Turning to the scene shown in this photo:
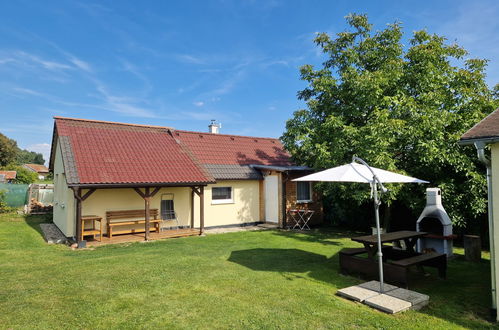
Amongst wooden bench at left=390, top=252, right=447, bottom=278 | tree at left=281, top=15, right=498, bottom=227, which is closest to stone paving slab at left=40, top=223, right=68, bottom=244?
tree at left=281, top=15, right=498, bottom=227

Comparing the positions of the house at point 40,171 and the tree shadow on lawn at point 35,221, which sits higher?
the house at point 40,171

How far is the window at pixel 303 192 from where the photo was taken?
15.6 m

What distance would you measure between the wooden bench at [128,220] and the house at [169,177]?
0.26 m

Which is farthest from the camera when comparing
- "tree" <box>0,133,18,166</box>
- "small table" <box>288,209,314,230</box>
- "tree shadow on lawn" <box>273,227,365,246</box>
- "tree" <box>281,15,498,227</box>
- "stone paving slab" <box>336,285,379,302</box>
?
"tree" <box>0,133,18,166</box>

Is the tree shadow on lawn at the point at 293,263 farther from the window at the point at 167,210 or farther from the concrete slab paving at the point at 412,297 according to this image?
the window at the point at 167,210

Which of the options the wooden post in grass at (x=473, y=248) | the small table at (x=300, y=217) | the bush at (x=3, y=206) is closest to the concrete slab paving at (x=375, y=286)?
the wooden post in grass at (x=473, y=248)

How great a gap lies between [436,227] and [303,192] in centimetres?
749

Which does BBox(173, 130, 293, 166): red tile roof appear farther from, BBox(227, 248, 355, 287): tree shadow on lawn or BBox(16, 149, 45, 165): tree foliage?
BBox(16, 149, 45, 165): tree foliage

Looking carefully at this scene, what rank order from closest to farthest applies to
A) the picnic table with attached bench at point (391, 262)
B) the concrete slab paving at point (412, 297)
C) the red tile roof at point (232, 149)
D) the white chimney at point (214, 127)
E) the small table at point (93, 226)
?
the concrete slab paving at point (412, 297), the picnic table with attached bench at point (391, 262), the small table at point (93, 226), the red tile roof at point (232, 149), the white chimney at point (214, 127)

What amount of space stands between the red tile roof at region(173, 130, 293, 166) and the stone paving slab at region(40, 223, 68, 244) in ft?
22.4

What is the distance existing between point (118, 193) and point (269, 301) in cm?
917

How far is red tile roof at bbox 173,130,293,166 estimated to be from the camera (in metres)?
16.1

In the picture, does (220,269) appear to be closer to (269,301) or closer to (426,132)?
(269,301)

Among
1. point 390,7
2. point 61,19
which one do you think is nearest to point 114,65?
point 61,19
